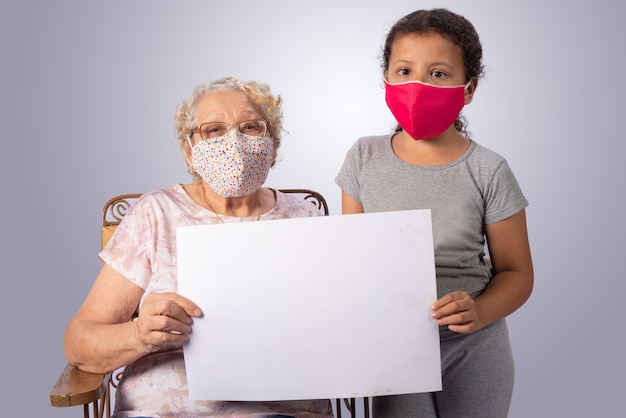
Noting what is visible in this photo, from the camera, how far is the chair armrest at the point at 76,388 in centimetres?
208

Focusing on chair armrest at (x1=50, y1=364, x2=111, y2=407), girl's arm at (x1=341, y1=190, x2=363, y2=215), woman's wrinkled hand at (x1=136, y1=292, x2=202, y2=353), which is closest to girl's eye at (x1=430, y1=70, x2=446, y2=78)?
girl's arm at (x1=341, y1=190, x2=363, y2=215)

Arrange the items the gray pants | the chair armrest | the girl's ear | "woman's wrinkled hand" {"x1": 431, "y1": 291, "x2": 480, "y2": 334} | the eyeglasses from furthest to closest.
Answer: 1. the eyeglasses
2. the girl's ear
3. the gray pants
4. the chair armrest
5. "woman's wrinkled hand" {"x1": 431, "y1": 291, "x2": 480, "y2": 334}

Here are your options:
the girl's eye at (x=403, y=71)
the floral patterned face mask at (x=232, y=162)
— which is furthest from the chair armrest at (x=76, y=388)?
the girl's eye at (x=403, y=71)

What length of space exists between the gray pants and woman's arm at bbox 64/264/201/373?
2.32 ft

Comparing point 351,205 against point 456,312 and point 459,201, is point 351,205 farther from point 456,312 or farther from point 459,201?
point 456,312

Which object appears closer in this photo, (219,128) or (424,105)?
(424,105)

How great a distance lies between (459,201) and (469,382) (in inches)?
20.4

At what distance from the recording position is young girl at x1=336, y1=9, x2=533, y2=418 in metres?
2.17

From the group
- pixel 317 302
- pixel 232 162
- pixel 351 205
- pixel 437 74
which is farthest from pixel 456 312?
pixel 232 162

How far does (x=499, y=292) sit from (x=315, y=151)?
2538 mm

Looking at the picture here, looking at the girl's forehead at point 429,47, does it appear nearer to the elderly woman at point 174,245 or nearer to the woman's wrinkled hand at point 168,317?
the elderly woman at point 174,245

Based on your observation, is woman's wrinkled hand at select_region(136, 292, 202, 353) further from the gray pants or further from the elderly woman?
the gray pants

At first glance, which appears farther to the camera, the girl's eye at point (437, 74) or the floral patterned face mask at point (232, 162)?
the floral patterned face mask at point (232, 162)

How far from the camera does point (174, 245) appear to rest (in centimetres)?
237
